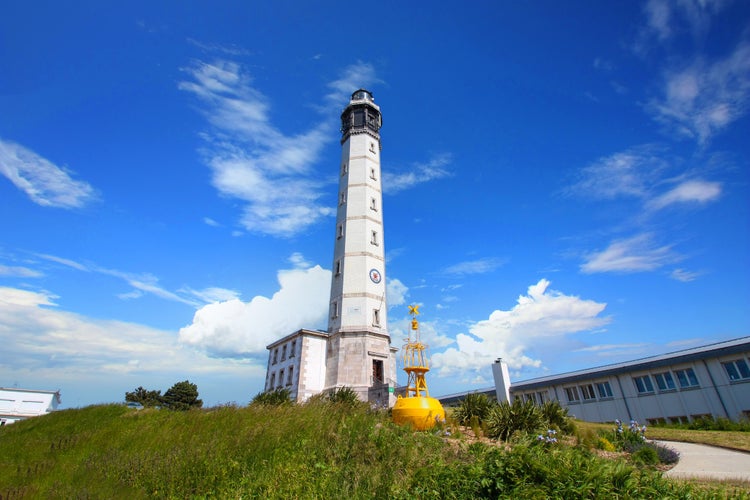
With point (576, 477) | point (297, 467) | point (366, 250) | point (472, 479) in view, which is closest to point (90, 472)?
point (297, 467)

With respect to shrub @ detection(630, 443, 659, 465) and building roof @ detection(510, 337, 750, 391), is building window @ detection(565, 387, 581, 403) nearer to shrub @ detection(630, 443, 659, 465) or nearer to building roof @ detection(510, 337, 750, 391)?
building roof @ detection(510, 337, 750, 391)

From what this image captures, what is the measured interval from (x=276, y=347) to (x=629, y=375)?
98.2 feet

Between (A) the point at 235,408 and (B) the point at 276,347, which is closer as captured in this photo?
(A) the point at 235,408

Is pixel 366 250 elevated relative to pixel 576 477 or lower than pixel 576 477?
elevated

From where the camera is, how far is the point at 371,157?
3628 cm

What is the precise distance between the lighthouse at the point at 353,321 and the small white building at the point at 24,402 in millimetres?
40838

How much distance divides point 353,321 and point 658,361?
21.4 metres

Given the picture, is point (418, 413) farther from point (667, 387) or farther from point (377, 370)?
point (667, 387)

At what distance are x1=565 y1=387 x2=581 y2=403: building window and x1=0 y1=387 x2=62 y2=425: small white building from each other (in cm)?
6198

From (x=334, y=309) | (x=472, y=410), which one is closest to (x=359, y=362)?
(x=334, y=309)

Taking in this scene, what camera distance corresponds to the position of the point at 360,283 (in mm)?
30078

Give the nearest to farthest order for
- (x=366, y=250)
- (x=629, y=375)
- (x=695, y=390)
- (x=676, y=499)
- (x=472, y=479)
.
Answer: (x=676, y=499)
(x=472, y=479)
(x=695, y=390)
(x=629, y=375)
(x=366, y=250)

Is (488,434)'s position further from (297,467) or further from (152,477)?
(152,477)

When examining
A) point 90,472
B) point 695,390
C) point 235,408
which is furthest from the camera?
point 695,390
